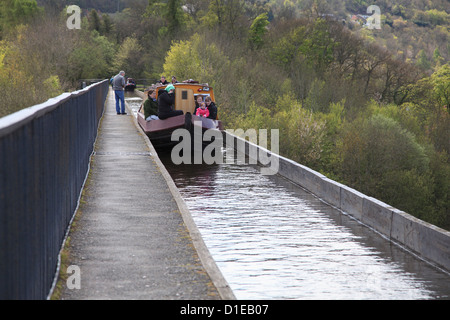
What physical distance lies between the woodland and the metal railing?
21.7 meters

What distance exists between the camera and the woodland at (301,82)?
4900 centimetres

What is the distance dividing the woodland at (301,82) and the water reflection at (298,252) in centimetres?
1667

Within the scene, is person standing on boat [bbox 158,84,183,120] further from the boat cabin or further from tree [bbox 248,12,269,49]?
tree [bbox 248,12,269,49]

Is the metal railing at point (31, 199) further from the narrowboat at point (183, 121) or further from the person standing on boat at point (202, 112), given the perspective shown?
the person standing on boat at point (202, 112)

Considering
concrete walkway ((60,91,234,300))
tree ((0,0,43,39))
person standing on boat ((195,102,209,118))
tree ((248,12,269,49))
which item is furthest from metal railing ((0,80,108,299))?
tree ((0,0,43,39))

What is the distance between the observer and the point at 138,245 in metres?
8.33

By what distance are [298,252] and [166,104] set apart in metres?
14.6

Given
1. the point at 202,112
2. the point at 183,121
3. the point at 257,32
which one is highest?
the point at 257,32

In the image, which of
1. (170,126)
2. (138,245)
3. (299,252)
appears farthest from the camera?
(170,126)

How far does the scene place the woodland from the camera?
4900cm

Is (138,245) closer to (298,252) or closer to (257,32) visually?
(298,252)

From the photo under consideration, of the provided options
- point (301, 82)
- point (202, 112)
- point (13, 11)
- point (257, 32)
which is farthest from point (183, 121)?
point (13, 11)

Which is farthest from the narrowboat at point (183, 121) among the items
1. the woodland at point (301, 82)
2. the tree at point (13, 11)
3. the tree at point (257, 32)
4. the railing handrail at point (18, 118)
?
the tree at point (13, 11)

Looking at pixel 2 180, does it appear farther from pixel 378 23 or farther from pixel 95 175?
pixel 378 23
